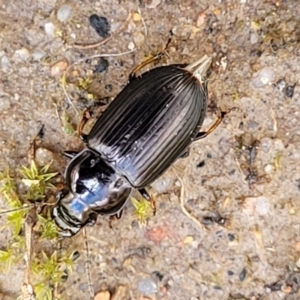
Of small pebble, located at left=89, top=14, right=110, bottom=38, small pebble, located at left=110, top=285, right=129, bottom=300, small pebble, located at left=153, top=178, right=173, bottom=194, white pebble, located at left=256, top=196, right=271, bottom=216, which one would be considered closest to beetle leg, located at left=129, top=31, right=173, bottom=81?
small pebble, located at left=89, top=14, right=110, bottom=38

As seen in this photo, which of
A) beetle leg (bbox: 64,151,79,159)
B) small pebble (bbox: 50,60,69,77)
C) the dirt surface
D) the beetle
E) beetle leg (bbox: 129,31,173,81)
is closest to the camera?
the beetle

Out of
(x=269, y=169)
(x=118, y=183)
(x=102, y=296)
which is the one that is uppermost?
(x=269, y=169)

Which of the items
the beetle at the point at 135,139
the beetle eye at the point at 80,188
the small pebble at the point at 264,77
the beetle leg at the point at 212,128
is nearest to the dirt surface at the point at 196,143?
the small pebble at the point at 264,77

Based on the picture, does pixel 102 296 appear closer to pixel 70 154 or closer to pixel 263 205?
pixel 70 154

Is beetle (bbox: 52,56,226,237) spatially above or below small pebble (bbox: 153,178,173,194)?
above

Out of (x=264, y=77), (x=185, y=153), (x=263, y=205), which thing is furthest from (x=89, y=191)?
(x=264, y=77)

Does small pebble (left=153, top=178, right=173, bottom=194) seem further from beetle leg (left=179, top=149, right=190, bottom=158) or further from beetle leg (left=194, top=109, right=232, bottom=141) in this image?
beetle leg (left=194, top=109, right=232, bottom=141)

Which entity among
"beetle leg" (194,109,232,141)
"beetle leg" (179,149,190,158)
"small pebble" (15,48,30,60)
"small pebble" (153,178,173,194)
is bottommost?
"small pebble" (153,178,173,194)
